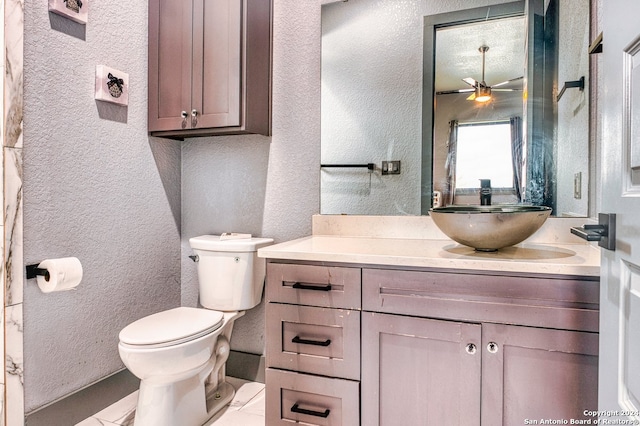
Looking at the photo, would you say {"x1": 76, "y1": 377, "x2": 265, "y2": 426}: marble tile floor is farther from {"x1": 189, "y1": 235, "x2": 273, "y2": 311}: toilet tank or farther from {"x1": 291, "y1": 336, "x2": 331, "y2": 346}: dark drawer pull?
{"x1": 291, "y1": 336, "x2": 331, "y2": 346}: dark drawer pull

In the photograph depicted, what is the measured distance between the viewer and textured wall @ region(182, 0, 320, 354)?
82.3 inches

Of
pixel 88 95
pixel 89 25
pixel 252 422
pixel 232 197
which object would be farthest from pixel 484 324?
pixel 89 25

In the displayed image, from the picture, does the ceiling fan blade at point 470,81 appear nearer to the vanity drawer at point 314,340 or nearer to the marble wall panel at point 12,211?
the vanity drawer at point 314,340

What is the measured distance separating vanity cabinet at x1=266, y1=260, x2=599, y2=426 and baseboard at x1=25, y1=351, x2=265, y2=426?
785mm

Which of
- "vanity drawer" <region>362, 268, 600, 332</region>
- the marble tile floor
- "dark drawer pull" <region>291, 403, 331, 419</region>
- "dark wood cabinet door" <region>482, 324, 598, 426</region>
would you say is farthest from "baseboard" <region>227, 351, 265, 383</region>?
"dark wood cabinet door" <region>482, 324, 598, 426</region>

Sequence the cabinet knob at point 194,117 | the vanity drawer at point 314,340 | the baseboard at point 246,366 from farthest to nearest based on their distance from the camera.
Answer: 1. the baseboard at point 246,366
2. the cabinet knob at point 194,117
3. the vanity drawer at point 314,340

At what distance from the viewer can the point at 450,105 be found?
1850 mm

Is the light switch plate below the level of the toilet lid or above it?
above

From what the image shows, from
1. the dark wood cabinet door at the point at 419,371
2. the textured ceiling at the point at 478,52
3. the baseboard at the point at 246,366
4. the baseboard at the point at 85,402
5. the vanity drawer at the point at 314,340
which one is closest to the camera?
the dark wood cabinet door at the point at 419,371

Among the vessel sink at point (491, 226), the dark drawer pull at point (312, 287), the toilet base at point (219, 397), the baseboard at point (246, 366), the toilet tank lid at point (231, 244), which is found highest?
the vessel sink at point (491, 226)

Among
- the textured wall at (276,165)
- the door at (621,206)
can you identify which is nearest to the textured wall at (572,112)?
the door at (621,206)

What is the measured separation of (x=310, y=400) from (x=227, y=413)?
2.28 feet

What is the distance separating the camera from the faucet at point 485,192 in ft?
5.87

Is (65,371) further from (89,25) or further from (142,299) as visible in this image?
(89,25)
